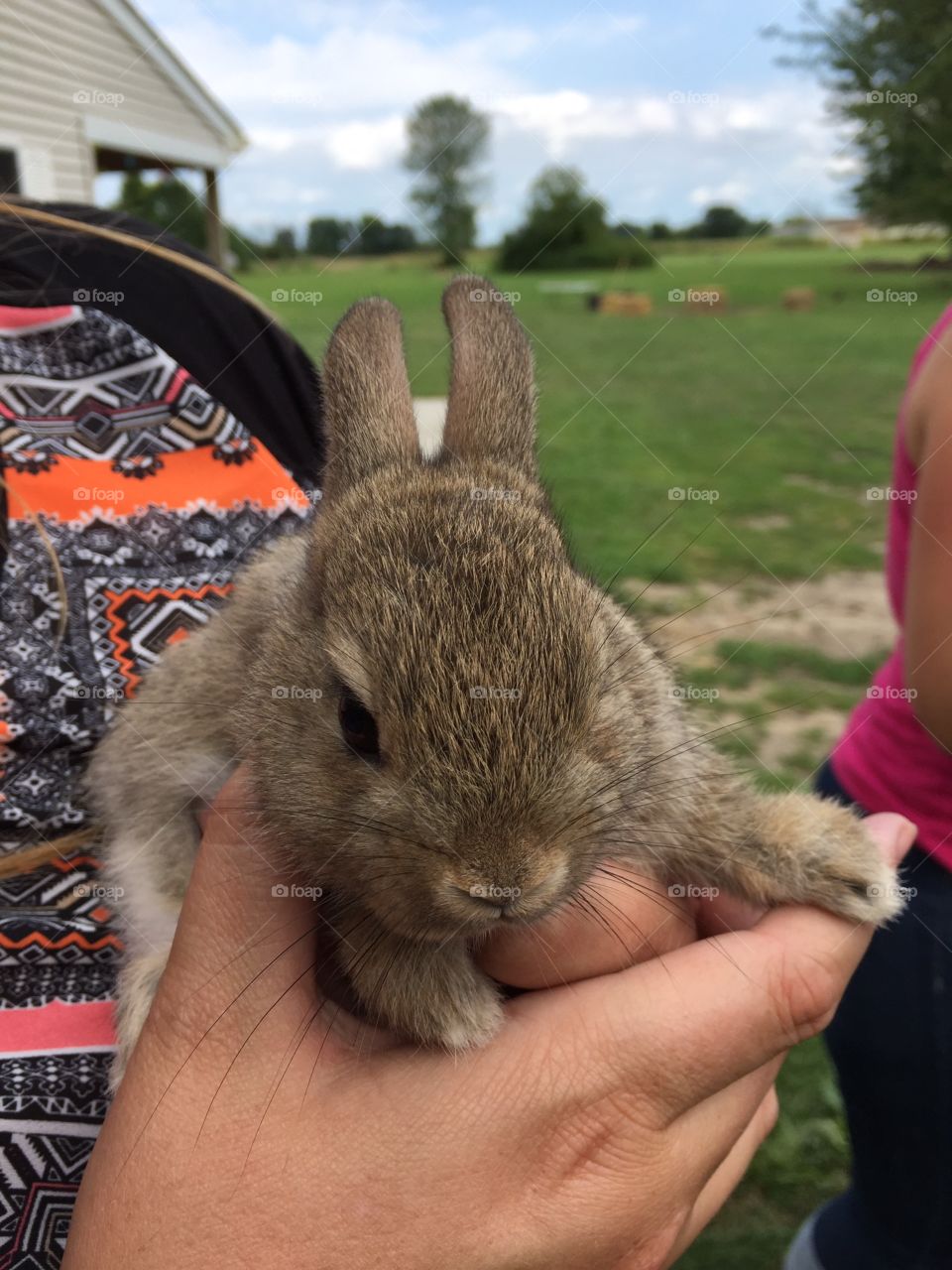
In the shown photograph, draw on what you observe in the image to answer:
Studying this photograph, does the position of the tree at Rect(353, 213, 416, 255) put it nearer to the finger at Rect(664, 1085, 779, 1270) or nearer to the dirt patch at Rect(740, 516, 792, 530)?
the finger at Rect(664, 1085, 779, 1270)

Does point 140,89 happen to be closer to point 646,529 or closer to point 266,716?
point 646,529

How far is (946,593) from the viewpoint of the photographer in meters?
2.15

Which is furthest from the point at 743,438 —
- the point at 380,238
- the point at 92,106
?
the point at 380,238

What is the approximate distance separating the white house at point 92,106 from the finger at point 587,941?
7.91 ft

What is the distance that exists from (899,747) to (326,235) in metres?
2.43

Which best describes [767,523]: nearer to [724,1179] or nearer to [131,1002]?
[724,1179]

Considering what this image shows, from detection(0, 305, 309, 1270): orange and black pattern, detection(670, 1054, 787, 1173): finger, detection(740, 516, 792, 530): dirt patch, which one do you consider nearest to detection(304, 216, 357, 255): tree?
detection(0, 305, 309, 1270): orange and black pattern

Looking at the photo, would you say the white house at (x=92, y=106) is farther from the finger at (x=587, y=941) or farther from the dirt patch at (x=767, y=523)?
the dirt patch at (x=767, y=523)

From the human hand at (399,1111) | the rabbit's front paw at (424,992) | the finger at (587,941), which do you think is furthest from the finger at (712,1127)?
the rabbit's front paw at (424,992)

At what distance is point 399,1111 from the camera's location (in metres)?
1.47

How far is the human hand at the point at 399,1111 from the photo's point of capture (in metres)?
1.37

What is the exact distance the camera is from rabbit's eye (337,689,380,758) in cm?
154

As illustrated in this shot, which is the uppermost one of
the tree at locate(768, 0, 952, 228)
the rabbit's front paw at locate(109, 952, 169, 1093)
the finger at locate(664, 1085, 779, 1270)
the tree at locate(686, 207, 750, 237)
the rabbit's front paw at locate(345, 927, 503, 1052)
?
the tree at locate(768, 0, 952, 228)

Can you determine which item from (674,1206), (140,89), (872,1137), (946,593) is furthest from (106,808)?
(140,89)
